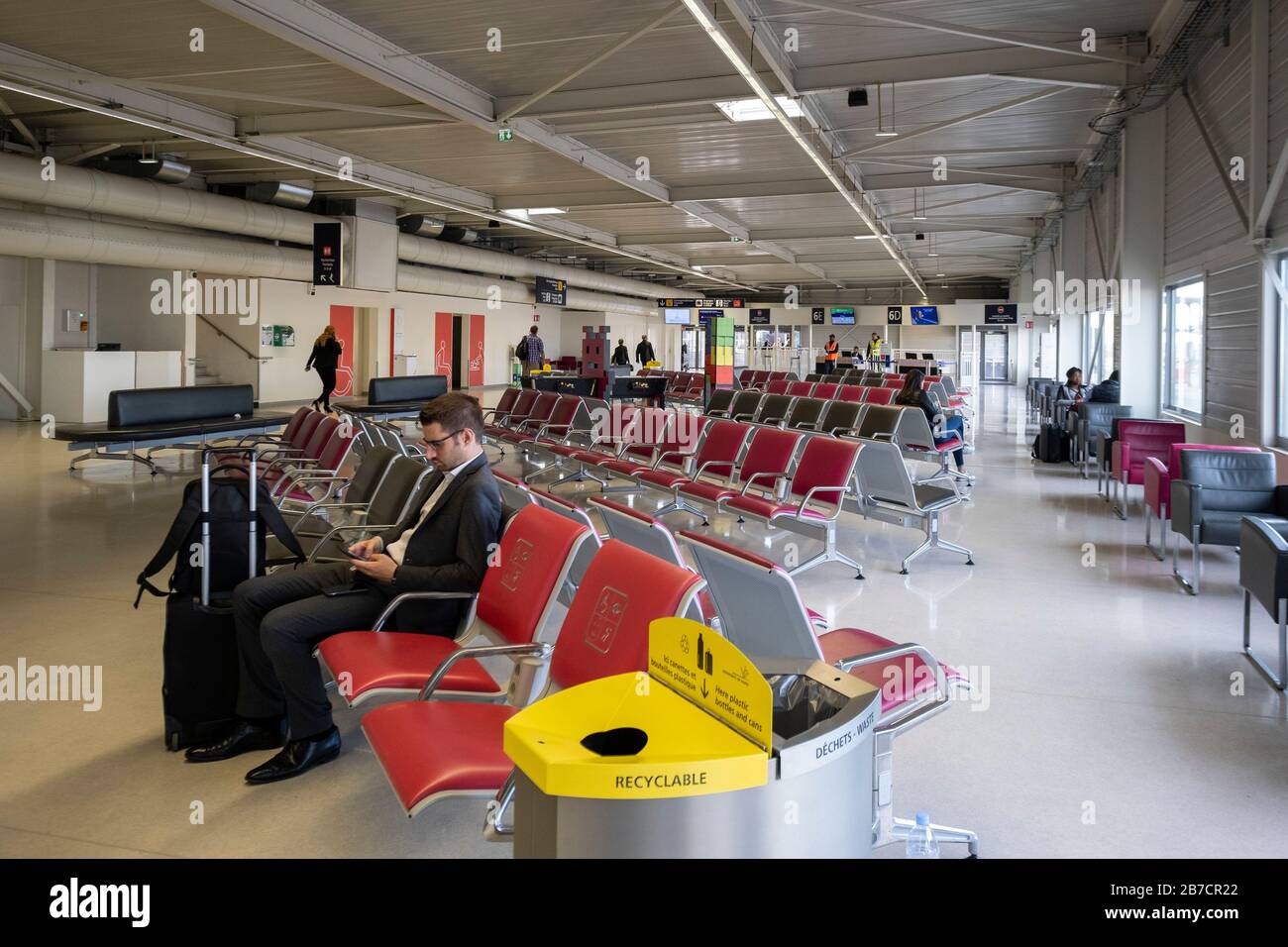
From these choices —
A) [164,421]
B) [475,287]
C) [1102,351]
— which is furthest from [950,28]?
[475,287]

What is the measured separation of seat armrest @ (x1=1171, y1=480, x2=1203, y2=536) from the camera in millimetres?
5902

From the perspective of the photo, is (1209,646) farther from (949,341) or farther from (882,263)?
(949,341)

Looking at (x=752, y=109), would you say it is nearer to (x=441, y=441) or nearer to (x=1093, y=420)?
(x=1093, y=420)

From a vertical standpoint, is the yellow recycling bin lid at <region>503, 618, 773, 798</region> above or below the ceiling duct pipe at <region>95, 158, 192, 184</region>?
below

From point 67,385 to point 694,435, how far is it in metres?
12.2

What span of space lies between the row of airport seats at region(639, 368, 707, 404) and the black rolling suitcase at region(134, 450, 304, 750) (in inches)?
583

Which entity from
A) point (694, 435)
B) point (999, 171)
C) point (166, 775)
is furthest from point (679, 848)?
point (999, 171)

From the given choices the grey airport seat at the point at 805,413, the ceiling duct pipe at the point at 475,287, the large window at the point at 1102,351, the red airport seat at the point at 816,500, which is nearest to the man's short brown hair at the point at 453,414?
the red airport seat at the point at 816,500

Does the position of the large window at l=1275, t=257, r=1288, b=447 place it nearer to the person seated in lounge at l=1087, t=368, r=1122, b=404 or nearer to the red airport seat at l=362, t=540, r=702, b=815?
the person seated in lounge at l=1087, t=368, r=1122, b=404

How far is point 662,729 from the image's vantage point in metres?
A: 1.62

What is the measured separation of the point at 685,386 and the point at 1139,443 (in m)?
11.8

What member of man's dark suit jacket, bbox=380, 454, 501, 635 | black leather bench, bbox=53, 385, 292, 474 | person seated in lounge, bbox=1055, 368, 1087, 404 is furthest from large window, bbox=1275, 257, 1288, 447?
black leather bench, bbox=53, 385, 292, 474

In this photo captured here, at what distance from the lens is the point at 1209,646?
4.88m

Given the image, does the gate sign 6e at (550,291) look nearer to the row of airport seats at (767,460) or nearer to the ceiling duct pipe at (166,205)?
the ceiling duct pipe at (166,205)
